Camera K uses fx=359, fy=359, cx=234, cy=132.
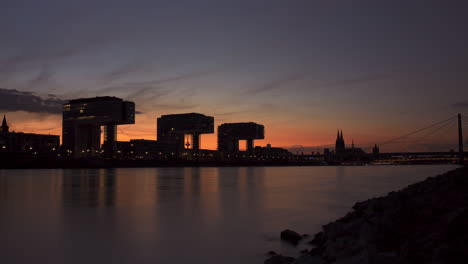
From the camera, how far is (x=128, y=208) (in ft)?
82.8

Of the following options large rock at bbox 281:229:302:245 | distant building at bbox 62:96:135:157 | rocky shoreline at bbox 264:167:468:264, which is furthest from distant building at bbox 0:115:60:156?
rocky shoreline at bbox 264:167:468:264

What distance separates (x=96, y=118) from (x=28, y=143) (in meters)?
42.7

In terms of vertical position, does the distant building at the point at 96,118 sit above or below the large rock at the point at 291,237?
above

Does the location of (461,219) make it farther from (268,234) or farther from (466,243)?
(268,234)

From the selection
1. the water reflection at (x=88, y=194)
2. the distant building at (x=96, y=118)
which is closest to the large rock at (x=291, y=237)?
the water reflection at (x=88, y=194)

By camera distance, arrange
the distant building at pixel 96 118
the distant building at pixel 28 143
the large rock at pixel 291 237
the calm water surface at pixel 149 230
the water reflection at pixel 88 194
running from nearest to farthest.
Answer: the calm water surface at pixel 149 230 → the large rock at pixel 291 237 → the water reflection at pixel 88 194 → the distant building at pixel 96 118 → the distant building at pixel 28 143

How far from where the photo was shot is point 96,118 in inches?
6353

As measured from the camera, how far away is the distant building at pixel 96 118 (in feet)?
518

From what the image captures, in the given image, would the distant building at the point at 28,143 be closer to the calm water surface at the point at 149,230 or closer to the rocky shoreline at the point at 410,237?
the calm water surface at the point at 149,230

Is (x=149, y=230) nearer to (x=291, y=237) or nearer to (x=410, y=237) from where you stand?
(x=291, y=237)

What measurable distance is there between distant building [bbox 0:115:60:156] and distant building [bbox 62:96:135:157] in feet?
53.2

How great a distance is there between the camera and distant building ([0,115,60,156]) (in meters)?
164

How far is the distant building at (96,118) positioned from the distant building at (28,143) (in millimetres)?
16203

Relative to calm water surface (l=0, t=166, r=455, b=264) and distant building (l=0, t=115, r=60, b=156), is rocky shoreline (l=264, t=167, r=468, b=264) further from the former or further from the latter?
distant building (l=0, t=115, r=60, b=156)
